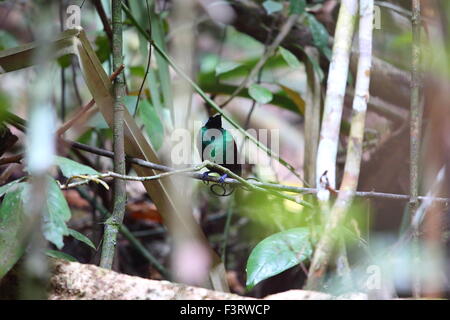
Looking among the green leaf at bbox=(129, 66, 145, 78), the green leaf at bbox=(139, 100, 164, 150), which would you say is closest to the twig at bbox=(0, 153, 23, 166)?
the green leaf at bbox=(139, 100, 164, 150)

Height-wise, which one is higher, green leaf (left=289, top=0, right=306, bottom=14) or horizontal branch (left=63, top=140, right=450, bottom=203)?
green leaf (left=289, top=0, right=306, bottom=14)

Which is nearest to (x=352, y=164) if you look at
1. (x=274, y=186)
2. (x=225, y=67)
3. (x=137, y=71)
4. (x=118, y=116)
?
(x=274, y=186)

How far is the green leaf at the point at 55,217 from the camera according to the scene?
109 cm

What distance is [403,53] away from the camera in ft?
8.55

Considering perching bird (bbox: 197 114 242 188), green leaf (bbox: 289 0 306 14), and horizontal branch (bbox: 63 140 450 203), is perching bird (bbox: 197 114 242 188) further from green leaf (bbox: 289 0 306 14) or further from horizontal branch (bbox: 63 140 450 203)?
green leaf (bbox: 289 0 306 14)

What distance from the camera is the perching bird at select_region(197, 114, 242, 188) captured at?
76.5 inches

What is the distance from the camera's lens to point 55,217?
111 cm

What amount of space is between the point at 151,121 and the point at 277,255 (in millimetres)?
917

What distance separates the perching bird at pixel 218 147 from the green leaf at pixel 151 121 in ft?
0.59

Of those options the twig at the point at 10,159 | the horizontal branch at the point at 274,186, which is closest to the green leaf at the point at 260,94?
the horizontal branch at the point at 274,186

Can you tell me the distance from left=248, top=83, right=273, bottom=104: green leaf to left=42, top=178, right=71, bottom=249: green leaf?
3.88ft

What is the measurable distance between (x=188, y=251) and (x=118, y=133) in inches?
15.9

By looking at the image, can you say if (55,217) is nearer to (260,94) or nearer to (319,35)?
(260,94)
